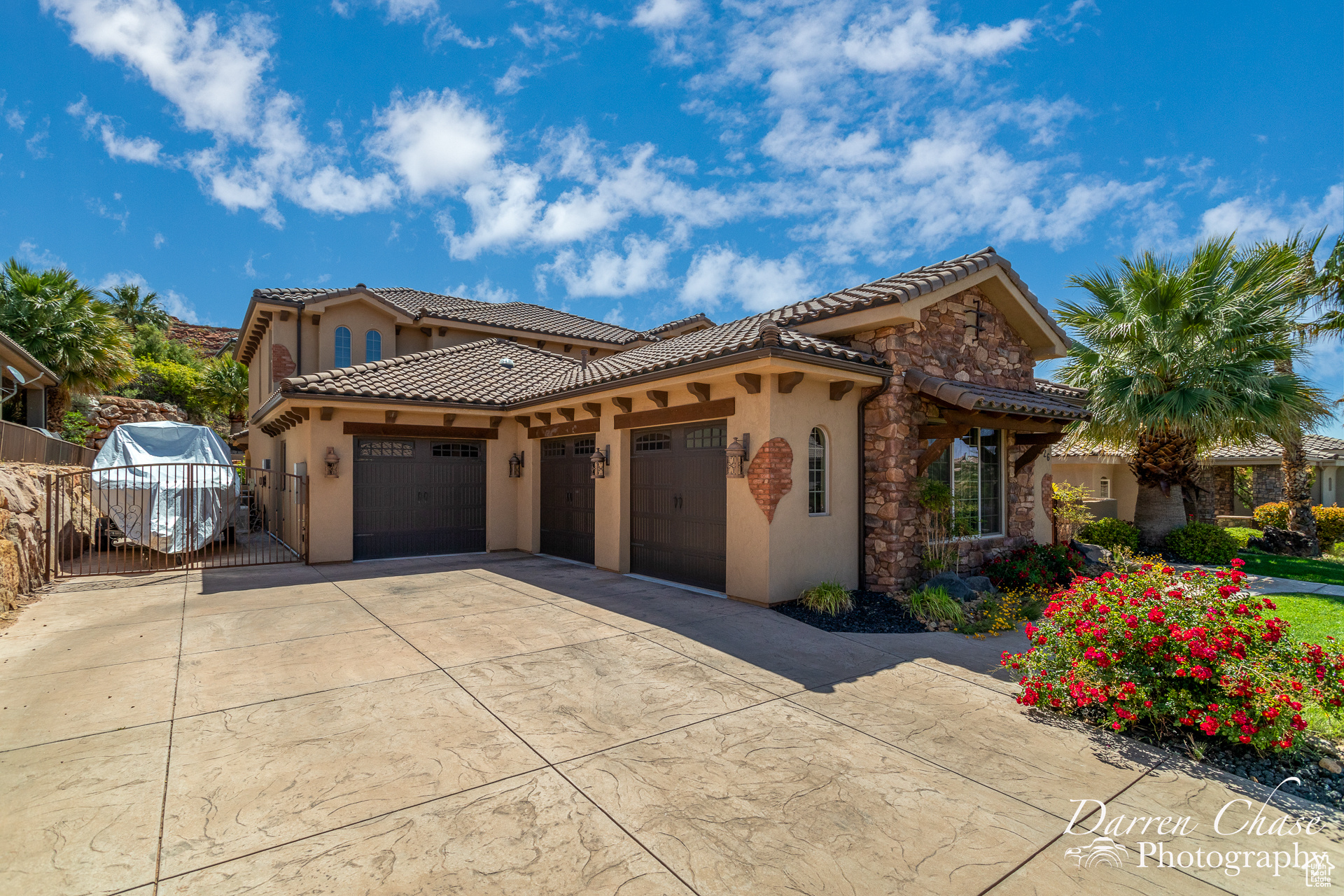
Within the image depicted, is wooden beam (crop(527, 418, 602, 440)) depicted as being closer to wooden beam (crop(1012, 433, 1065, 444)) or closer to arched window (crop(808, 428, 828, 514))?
arched window (crop(808, 428, 828, 514))

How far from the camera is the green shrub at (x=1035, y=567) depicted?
32.2 ft

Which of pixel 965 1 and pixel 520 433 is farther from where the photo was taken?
pixel 520 433

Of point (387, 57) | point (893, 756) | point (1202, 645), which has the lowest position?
point (893, 756)

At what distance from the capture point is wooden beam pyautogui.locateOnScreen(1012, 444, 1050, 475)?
11.0 metres

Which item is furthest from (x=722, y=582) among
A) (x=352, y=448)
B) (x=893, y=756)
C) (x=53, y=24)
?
(x=53, y=24)

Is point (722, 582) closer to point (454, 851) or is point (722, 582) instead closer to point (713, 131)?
point (454, 851)

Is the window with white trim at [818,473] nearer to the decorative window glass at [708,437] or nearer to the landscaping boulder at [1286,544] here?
the decorative window glass at [708,437]

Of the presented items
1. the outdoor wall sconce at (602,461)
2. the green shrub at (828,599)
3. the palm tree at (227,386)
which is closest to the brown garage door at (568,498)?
the outdoor wall sconce at (602,461)

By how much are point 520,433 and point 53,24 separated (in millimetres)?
12276

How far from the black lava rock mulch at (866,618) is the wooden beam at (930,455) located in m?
2.11

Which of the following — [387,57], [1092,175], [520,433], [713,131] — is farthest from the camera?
[713,131]

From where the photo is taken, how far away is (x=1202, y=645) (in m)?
4.34

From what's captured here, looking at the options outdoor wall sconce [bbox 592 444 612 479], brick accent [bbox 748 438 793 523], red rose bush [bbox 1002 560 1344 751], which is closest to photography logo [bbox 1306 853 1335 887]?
red rose bush [bbox 1002 560 1344 751]

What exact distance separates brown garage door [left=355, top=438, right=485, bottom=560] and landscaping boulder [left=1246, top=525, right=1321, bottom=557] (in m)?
20.1
